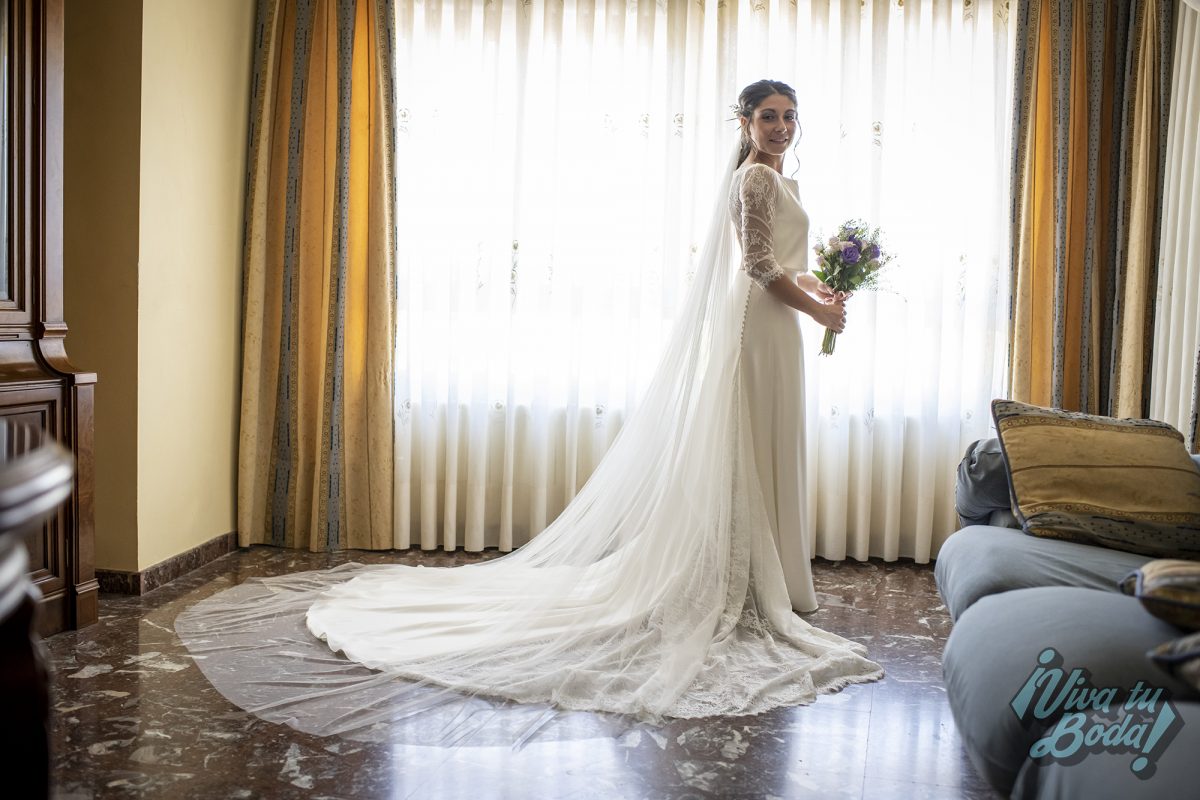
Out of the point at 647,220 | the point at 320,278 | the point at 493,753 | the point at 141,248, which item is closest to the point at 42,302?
the point at 141,248

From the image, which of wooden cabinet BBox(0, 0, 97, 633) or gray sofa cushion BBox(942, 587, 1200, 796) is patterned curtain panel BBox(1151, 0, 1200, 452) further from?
wooden cabinet BBox(0, 0, 97, 633)

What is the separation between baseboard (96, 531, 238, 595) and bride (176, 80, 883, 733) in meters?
0.33

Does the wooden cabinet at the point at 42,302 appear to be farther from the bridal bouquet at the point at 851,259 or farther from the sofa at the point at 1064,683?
the sofa at the point at 1064,683

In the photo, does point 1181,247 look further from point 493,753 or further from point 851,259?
point 493,753

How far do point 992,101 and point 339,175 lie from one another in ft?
9.70

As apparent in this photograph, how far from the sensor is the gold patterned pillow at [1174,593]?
1.51 meters

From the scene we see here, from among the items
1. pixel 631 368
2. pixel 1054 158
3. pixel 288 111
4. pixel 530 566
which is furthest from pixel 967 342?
pixel 288 111

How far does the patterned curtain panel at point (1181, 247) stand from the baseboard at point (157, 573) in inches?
156

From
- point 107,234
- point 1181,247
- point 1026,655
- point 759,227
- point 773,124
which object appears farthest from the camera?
point 1181,247

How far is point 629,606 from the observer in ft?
10.1

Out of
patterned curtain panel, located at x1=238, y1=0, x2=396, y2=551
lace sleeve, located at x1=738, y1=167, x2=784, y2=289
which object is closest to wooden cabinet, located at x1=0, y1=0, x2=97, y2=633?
patterned curtain panel, located at x1=238, y1=0, x2=396, y2=551

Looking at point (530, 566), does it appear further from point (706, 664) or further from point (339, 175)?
point (339, 175)

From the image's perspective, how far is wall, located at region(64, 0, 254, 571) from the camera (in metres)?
3.63

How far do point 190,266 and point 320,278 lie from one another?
0.62 m
